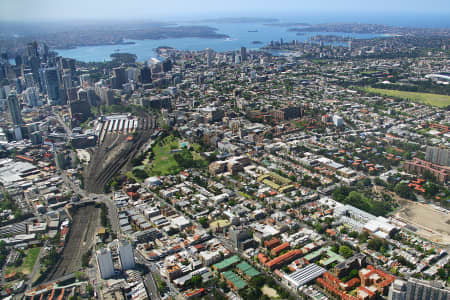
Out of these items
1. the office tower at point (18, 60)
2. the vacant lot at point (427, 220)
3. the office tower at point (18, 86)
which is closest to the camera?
the vacant lot at point (427, 220)

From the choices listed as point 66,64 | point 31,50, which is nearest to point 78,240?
point 66,64

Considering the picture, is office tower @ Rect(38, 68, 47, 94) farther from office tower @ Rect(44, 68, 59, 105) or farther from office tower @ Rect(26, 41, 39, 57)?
office tower @ Rect(26, 41, 39, 57)

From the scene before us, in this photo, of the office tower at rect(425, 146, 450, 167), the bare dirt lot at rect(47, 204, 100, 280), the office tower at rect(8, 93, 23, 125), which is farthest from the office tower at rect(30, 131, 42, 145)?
the office tower at rect(425, 146, 450, 167)

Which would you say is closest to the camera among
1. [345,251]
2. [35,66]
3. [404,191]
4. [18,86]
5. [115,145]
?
[345,251]

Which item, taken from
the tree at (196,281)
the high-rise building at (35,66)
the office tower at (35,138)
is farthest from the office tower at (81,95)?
the tree at (196,281)

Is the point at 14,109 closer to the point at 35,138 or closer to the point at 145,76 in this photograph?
the point at 35,138

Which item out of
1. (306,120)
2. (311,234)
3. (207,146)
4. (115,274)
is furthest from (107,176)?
(306,120)

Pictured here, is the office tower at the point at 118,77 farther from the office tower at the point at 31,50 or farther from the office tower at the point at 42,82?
the office tower at the point at 31,50
